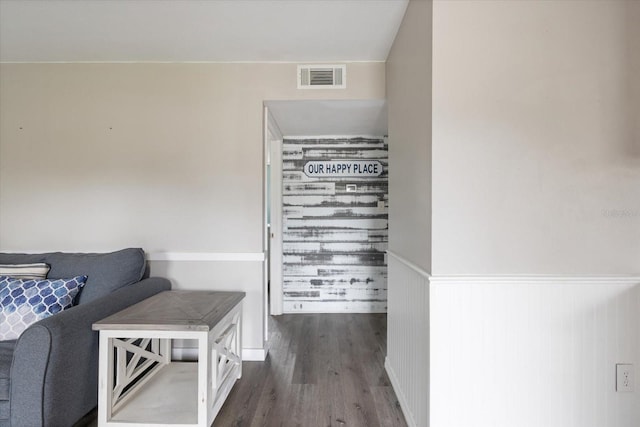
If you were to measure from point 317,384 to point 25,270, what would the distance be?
2.10 metres

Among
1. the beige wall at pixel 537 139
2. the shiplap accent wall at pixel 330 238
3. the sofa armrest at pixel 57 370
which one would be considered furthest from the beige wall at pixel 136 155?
the beige wall at pixel 537 139

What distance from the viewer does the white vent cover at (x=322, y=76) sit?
2.50 m

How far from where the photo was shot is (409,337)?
1.73 meters

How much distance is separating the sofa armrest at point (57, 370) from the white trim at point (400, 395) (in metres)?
1.75

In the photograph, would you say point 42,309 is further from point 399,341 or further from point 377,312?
point 377,312

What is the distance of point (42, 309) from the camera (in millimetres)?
1767

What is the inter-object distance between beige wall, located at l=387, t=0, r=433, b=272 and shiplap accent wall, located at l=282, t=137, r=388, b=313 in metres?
1.43

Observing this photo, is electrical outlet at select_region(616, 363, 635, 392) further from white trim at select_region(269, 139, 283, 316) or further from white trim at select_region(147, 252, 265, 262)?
white trim at select_region(269, 139, 283, 316)

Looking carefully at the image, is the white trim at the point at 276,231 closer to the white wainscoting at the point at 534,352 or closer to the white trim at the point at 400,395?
the white trim at the point at 400,395

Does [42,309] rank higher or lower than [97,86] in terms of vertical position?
lower

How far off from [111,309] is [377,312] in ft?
8.96

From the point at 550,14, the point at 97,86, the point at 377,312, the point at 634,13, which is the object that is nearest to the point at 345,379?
the point at 377,312

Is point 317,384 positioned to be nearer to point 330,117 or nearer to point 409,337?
point 409,337

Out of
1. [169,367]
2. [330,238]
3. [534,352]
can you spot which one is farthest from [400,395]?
[330,238]
